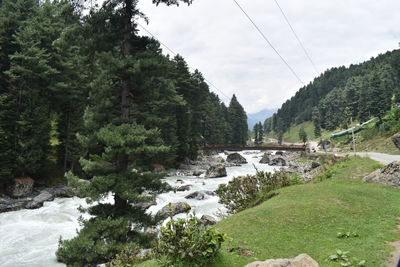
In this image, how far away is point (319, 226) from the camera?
31.6 feet

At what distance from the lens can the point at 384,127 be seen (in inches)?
2312

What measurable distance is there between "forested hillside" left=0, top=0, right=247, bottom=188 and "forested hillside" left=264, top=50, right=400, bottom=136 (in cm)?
5593

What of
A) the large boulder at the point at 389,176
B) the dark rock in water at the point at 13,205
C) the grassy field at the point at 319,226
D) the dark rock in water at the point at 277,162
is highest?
the large boulder at the point at 389,176

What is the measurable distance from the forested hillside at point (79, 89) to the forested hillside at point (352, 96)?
55.9 meters

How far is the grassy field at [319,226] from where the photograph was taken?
7516mm

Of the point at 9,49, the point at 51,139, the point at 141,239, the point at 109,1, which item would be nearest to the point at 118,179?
the point at 141,239

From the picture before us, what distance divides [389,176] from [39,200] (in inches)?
1126

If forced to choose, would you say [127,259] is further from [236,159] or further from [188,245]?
[236,159]

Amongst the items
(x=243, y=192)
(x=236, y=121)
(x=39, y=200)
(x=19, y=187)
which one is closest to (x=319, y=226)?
(x=243, y=192)

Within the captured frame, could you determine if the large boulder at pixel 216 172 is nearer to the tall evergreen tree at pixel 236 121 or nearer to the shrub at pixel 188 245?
the shrub at pixel 188 245

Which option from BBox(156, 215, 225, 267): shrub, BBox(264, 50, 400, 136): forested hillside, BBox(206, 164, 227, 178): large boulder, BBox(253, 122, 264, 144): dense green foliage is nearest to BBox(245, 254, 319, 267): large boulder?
BBox(156, 215, 225, 267): shrub

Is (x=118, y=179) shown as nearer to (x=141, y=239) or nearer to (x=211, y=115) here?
(x=141, y=239)

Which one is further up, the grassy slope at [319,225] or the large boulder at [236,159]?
the grassy slope at [319,225]

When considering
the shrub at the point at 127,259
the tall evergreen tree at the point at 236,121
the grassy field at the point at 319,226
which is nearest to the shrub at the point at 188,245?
the grassy field at the point at 319,226
